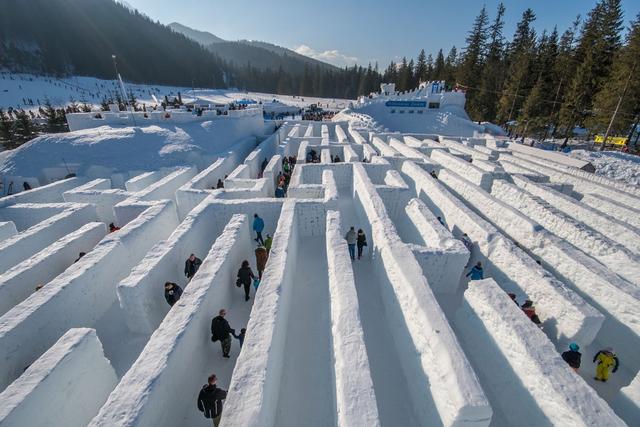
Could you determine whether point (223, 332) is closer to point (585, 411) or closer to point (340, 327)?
point (340, 327)

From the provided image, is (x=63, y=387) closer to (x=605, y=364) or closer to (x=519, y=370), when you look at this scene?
(x=519, y=370)

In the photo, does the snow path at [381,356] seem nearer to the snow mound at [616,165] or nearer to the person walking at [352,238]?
the person walking at [352,238]

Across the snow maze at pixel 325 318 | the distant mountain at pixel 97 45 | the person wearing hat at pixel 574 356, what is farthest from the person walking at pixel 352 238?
the distant mountain at pixel 97 45

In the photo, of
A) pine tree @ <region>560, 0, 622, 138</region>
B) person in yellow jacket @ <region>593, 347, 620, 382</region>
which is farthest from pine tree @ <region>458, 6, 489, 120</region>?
person in yellow jacket @ <region>593, 347, 620, 382</region>

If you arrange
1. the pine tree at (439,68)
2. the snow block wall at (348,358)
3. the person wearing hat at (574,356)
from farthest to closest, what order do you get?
the pine tree at (439,68) → the person wearing hat at (574,356) → the snow block wall at (348,358)

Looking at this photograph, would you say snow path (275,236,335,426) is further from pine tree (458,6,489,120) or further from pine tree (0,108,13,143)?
pine tree (458,6,489,120)
